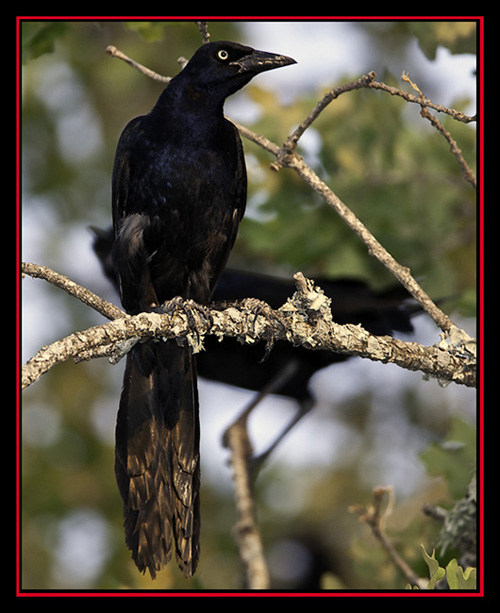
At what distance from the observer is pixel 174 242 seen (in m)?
4.01

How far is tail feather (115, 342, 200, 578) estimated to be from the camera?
3541 mm

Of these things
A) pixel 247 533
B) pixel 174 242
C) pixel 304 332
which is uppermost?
pixel 174 242

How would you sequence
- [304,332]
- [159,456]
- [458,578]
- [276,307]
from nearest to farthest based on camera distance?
[458,578]
[304,332]
[159,456]
[276,307]

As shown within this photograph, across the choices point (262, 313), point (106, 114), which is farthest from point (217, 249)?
point (106, 114)

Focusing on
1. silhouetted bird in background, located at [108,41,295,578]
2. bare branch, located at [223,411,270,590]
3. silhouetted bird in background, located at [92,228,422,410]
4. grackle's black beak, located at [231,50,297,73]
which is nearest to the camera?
silhouetted bird in background, located at [108,41,295,578]

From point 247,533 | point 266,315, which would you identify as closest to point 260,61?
point 266,315

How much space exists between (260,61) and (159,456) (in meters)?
2.01

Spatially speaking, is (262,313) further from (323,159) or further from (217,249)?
(323,159)

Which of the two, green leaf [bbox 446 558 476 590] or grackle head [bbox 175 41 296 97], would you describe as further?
grackle head [bbox 175 41 296 97]

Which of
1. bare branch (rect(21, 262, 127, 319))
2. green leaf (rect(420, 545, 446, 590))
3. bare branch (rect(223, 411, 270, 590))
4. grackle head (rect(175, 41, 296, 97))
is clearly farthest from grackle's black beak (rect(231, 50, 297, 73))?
green leaf (rect(420, 545, 446, 590))

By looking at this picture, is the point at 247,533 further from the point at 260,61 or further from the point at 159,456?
the point at 260,61

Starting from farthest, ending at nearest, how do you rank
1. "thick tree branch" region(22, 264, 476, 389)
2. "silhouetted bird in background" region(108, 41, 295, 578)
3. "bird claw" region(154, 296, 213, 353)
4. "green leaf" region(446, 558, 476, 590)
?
"silhouetted bird in background" region(108, 41, 295, 578) < "bird claw" region(154, 296, 213, 353) < "thick tree branch" region(22, 264, 476, 389) < "green leaf" region(446, 558, 476, 590)

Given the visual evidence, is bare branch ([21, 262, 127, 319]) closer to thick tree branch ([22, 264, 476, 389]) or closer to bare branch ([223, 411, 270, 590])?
thick tree branch ([22, 264, 476, 389])

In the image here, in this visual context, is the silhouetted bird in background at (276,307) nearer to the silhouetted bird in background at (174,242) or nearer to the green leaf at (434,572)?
the silhouetted bird in background at (174,242)
